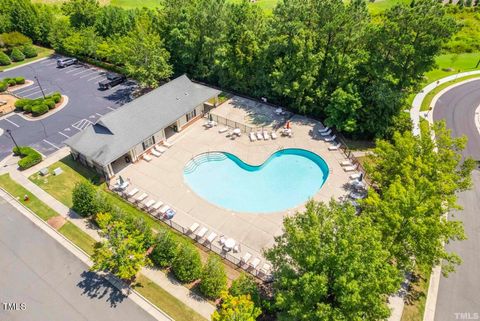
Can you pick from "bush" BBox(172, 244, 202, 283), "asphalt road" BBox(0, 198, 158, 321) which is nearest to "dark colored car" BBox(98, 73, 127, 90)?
"asphalt road" BBox(0, 198, 158, 321)

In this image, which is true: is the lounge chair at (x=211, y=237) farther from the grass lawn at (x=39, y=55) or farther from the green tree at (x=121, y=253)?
the grass lawn at (x=39, y=55)

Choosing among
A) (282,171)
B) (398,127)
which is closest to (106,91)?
(282,171)

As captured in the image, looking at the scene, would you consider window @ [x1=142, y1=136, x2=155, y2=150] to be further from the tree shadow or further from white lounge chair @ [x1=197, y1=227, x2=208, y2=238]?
the tree shadow

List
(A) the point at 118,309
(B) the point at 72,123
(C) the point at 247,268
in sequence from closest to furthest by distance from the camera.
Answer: (A) the point at 118,309
(C) the point at 247,268
(B) the point at 72,123

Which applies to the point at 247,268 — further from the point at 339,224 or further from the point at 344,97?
the point at 344,97

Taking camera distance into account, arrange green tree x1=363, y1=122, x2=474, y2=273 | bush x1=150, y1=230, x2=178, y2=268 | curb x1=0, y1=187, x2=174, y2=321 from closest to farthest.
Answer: green tree x1=363, y1=122, x2=474, y2=273 < curb x1=0, y1=187, x2=174, y2=321 < bush x1=150, y1=230, x2=178, y2=268

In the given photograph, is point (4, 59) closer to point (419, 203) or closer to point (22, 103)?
point (22, 103)
